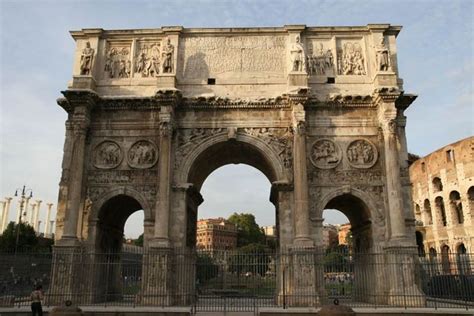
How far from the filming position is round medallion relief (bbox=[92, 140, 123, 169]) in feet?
54.9

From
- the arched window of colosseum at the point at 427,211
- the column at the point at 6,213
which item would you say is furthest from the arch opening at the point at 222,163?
the column at the point at 6,213

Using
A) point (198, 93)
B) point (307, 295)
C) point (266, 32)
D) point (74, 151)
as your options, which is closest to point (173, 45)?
point (198, 93)

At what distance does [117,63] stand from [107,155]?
381 cm

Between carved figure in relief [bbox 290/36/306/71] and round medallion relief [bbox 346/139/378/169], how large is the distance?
3.47 meters

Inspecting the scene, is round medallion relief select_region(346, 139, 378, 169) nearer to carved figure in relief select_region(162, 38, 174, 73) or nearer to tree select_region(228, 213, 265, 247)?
carved figure in relief select_region(162, 38, 174, 73)

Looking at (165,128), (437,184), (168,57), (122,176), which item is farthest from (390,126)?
→ (437,184)

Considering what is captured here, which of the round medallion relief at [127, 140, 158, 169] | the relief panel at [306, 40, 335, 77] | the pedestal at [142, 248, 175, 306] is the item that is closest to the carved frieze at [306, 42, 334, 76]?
the relief panel at [306, 40, 335, 77]

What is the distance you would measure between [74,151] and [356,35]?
38.7ft

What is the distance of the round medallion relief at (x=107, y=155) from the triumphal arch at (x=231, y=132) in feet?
0.13

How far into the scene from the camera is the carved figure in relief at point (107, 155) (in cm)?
1673

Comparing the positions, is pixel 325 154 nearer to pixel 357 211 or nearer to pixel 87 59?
pixel 357 211

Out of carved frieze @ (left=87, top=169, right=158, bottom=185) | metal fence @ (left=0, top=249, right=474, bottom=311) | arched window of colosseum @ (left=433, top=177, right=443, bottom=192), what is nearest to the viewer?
metal fence @ (left=0, top=249, right=474, bottom=311)

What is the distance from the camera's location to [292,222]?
51.6 ft

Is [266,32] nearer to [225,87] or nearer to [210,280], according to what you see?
[225,87]
